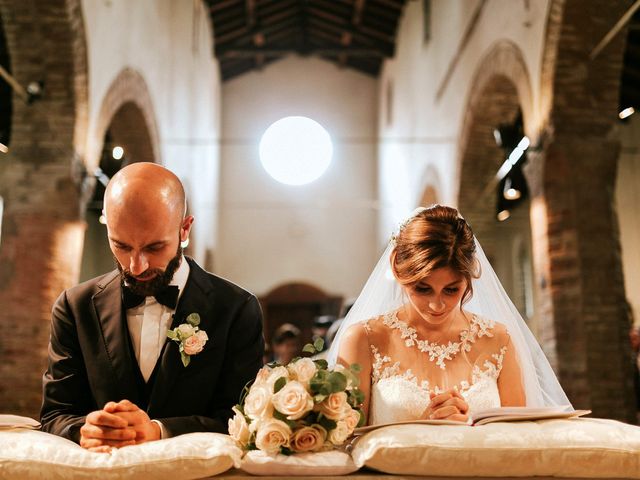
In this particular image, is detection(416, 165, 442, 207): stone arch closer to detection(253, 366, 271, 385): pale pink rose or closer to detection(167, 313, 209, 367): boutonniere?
detection(167, 313, 209, 367): boutonniere

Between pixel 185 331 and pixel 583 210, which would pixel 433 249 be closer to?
pixel 185 331

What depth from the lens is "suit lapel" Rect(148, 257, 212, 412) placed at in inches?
85.8

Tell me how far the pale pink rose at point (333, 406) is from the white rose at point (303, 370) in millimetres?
75

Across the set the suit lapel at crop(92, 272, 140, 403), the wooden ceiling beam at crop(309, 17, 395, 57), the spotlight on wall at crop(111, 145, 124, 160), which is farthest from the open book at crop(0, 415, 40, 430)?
the wooden ceiling beam at crop(309, 17, 395, 57)

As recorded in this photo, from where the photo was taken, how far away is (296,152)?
16.2 m

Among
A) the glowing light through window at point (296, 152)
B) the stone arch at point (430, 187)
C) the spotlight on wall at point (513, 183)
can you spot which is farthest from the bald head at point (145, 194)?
the glowing light through window at point (296, 152)

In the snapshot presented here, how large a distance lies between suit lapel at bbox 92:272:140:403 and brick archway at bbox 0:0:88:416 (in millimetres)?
4631

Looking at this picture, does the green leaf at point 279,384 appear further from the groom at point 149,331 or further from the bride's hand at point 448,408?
the bride's hand at point 448,408

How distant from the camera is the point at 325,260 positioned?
1725 centimetres

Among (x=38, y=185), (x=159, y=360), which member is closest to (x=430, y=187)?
(x=38, y=185)

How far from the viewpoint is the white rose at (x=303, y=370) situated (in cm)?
185

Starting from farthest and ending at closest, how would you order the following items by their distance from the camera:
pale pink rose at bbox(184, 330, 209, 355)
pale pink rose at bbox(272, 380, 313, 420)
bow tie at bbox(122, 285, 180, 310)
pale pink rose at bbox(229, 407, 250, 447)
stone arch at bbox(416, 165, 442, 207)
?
1. stone arch at bbox(416, 165, 442, 207)
2. bow tie at bbox(122, 285, 180, 310)
3. pale pink rose at bbox(184, 330, 209, 355)
4. pale pink rose at bbox(229, 407, 250, 447)
5. pale pink rose at bbox(272, 380, 313, 420)

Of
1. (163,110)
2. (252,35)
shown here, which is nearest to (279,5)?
(252,35)

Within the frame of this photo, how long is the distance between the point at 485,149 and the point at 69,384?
8.48 m
